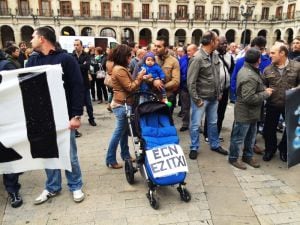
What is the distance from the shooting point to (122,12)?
3741cm

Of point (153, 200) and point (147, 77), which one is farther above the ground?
point (147, 77)

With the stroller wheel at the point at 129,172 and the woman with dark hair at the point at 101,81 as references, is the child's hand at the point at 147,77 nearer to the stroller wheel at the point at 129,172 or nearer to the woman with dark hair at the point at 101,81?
the stroller wheel at the point at 129,172

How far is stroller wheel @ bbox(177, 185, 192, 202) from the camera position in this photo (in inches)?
125

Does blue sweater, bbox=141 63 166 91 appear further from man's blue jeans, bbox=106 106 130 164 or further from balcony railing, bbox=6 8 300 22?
balcony railing, bbox=6 8 300 22

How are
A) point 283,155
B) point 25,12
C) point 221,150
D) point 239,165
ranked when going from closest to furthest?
point 239,165, point 283,155, point 221,150, point 25,12

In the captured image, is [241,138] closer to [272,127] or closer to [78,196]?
[272,127]

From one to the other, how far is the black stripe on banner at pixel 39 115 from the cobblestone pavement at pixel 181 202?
667 mm

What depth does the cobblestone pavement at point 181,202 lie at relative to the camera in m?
2.90

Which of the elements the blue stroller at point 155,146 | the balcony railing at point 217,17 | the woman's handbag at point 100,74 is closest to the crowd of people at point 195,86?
the blue stroller at point 155,146

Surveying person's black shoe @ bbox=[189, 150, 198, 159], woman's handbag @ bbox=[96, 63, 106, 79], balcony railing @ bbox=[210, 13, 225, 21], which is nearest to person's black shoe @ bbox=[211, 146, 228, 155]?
person's black shoe @ bbox=[189, 150, 198, 159]

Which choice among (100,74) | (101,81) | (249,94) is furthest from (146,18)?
(249,94)

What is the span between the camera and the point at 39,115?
3012 millimetres

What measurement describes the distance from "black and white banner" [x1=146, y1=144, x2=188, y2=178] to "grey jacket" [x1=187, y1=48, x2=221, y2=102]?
51.1 inches

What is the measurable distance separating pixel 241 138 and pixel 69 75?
8.30ft
